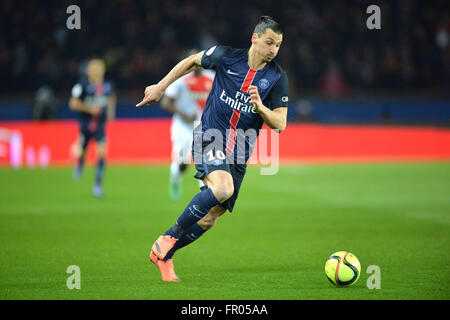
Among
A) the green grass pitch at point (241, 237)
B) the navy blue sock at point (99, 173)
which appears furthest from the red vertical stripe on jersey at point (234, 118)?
the navy blue sock at point (99, 173)

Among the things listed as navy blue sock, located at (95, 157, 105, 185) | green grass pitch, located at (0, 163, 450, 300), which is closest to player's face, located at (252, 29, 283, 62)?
green grass pitch, located at (0, 163, 450, 300)

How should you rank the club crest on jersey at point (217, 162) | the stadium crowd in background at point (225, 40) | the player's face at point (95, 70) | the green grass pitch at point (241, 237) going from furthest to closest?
the stadium crowd in background at point (225, 40)
the player's face at point (95, 70)
the club crest on jersey at point (217, 162)
the green grass pitch at point (241, 237)

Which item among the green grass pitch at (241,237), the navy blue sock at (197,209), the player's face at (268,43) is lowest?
the green grass pitch at (241,237)

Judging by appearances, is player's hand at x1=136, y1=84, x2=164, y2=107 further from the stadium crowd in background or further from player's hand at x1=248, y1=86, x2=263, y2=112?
the stadium crowd in background

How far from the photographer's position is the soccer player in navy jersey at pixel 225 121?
20.3 ft

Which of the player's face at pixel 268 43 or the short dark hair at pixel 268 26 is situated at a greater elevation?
the short dark hair at pixel 268 26

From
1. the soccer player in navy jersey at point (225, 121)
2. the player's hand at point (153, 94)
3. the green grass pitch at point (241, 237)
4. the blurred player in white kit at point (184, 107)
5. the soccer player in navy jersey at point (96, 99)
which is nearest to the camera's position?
the green grass pitch at point (241, 237)

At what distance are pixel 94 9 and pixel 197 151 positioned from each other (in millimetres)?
18621

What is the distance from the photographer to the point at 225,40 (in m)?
23.6

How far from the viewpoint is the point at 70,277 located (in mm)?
6254

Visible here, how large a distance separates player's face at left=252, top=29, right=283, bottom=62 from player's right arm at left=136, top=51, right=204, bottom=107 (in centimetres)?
59

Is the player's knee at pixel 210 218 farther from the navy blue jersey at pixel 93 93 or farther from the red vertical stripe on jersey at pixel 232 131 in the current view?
the navy blue jersey at pixel 93 93

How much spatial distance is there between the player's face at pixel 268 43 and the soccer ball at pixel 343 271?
1.83 meters

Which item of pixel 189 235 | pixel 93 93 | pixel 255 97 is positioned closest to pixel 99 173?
pixel 93 93
